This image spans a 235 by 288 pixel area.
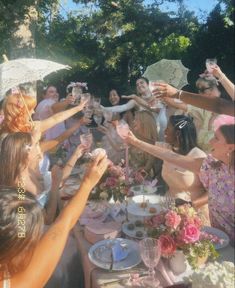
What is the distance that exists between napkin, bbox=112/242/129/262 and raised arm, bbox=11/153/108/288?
54cm

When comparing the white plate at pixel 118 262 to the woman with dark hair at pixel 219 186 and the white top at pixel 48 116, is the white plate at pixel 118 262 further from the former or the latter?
the white top at pixel 48 116

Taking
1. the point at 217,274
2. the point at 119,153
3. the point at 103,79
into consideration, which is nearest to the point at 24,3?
the point at 103,79

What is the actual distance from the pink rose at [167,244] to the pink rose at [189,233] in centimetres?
6

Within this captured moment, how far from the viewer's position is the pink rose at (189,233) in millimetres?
2002

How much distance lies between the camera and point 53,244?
1728mm

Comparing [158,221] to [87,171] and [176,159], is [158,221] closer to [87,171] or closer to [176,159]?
[87,171]

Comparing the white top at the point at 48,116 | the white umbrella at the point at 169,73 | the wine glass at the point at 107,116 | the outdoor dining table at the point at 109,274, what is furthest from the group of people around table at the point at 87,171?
the white top at the point at 48,116

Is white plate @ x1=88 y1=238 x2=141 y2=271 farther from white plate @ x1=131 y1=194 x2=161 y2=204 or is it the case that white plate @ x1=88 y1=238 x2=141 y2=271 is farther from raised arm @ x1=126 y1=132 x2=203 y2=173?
raised arm @ x1=126 y1=132 x2=203 y2=173

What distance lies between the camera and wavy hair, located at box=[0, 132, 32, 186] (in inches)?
103

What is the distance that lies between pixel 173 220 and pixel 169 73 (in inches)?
172

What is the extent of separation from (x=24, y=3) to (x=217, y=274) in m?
9.70

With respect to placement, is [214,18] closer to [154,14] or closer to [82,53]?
[154,14]

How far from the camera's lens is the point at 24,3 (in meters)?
9.81

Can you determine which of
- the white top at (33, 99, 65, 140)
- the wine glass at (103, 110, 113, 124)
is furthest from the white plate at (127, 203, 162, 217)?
the white top at (33, 99, 65, 140)
